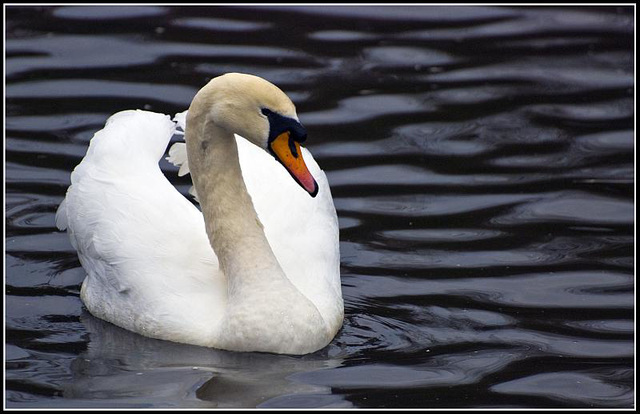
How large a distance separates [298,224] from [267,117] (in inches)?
48.2

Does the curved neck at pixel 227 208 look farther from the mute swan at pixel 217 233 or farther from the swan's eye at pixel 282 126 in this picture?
the swan's eye at pixel 282 126

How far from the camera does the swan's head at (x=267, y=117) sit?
23.9ft

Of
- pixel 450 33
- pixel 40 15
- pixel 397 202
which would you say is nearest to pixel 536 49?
pixel 450 33

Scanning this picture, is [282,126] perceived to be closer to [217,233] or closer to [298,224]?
[217,233]

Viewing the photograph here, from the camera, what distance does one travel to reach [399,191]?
10.5 m

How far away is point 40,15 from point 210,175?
23.4 ft

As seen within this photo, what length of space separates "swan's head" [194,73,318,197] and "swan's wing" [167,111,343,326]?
91 centimetres

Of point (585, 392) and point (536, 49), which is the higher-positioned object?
point (536, 49)

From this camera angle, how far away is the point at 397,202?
33.7 feet

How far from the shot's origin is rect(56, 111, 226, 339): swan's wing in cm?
783

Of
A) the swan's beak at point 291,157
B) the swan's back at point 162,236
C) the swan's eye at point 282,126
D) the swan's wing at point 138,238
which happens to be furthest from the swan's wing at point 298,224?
the swan's eye at point 282,126

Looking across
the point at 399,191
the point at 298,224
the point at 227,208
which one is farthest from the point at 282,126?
the point at 399,191

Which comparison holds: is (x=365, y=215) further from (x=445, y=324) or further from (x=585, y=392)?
(x=585, y=392)

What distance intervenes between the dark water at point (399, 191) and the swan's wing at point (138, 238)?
19 cm
